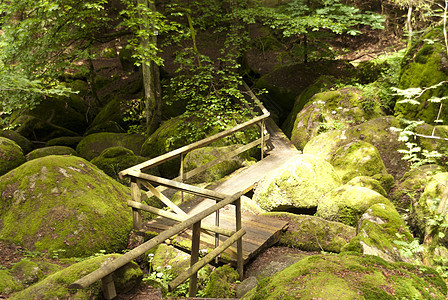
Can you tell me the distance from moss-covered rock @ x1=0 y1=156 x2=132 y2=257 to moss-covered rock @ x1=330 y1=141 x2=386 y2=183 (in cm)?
553

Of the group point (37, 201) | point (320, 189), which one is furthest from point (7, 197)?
point (320, 189)

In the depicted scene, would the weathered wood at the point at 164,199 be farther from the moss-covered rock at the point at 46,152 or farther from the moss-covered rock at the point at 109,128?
the moss-covered rock at the point at 109,128

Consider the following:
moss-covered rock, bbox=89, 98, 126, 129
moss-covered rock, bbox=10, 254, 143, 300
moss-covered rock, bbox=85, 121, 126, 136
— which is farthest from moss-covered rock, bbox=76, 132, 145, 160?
moss-covered rock, bbox=10, 254, 143, 300

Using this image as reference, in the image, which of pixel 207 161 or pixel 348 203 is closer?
pixel 348 203

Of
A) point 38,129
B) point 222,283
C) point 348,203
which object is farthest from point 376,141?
point 38,129

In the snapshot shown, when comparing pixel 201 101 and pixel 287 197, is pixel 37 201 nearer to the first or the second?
pixel 287 197

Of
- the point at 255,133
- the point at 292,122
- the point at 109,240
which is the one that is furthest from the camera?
the point at 292,122

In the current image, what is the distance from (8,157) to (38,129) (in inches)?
271

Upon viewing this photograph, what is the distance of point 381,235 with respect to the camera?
5098mm

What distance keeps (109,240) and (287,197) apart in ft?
12.5

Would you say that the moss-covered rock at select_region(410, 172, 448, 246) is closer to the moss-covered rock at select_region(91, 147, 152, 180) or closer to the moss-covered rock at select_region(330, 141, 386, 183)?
the moss-covered rock at select_region(330, 141, 386, 183)

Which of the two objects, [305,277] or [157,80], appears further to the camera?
[157,80]

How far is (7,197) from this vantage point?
5590 mm

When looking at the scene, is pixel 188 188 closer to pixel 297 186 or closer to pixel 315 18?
pixel 297 186
